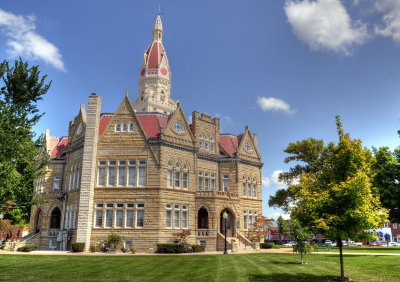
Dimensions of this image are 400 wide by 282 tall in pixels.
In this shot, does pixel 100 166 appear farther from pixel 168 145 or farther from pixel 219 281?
pixel 219 281

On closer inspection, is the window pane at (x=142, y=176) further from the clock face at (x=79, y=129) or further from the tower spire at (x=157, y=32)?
the tower spire at (x=157, y=32)

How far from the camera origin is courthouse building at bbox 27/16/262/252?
3681cm

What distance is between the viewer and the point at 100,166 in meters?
38.2

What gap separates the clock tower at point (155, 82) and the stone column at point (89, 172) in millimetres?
52439

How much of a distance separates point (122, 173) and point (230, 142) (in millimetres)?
16944

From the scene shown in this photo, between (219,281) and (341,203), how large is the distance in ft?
22.8

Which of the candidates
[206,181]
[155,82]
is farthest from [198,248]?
[155,82]

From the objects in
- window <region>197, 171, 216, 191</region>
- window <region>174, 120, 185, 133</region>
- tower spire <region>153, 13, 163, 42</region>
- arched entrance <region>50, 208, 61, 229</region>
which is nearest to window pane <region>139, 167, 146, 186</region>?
window <region>174, 120, 185, 133</region>

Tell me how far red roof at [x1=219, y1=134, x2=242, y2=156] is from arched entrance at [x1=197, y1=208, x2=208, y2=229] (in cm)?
869

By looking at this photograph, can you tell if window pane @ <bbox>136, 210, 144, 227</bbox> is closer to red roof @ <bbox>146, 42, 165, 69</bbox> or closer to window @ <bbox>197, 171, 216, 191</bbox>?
window @ <bbox>197, 171, 216, 191</bbox>

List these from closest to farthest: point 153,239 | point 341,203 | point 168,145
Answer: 1. point 341,203
2. point 153,239
3. point 168,145

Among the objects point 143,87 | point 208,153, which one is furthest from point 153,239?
point 143,87

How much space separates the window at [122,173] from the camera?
124 ft

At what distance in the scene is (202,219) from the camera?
1694 inches
